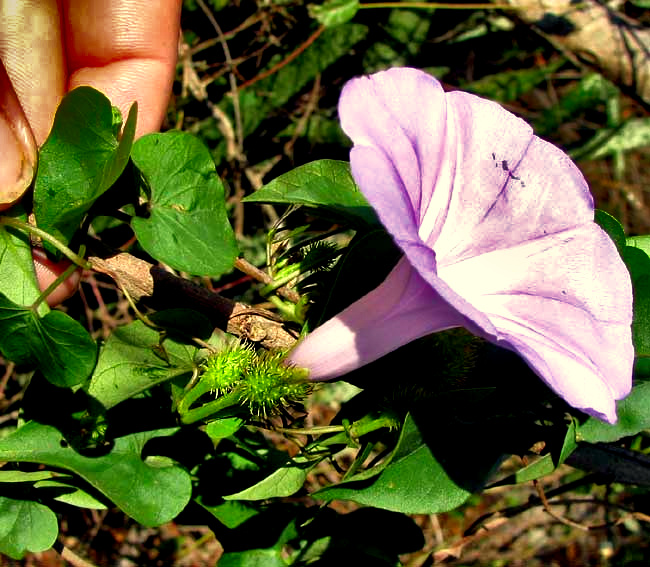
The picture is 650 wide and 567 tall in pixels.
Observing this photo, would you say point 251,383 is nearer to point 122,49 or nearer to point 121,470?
point 121,470

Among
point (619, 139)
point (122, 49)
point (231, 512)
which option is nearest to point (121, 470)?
point (231, 512)

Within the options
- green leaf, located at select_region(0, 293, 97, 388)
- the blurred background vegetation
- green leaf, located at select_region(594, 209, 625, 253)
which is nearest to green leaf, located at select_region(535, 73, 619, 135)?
the blurred background vegetation

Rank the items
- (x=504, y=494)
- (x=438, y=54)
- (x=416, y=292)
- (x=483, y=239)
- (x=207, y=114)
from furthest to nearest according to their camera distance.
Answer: (x=504, y=494) < (x=438, y=54) < (x=207, y=114) < (x=483, y=239) < (x=416, y=292)

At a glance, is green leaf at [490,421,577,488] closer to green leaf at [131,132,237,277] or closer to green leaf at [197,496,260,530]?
green leaf at [197,496,260,530]

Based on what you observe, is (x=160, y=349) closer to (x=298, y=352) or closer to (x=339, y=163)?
(x=298, y=352)

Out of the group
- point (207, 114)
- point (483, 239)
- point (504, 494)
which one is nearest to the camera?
point (483, 239)

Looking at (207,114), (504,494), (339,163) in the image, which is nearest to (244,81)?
(207,114)
